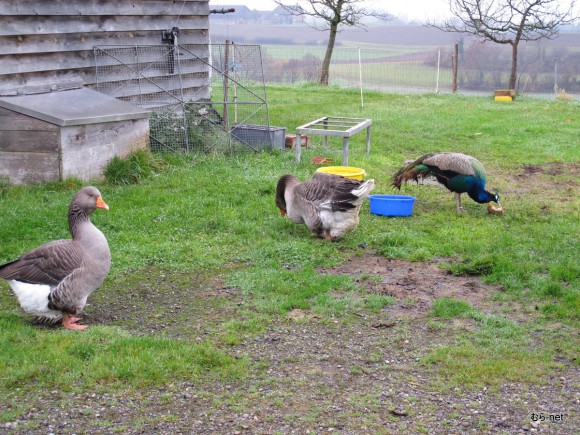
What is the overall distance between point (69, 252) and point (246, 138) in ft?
25.1

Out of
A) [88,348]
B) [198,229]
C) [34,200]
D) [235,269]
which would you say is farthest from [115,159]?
[88,348]

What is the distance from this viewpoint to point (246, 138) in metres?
13.0

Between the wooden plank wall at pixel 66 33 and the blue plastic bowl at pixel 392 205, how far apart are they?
5.42 metres

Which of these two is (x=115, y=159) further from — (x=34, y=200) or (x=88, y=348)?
(x=88, y=348)

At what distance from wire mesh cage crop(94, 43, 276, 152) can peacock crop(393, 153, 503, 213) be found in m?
3.88

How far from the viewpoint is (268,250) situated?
7730 mm

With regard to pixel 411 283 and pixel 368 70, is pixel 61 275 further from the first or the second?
pixel 368 70

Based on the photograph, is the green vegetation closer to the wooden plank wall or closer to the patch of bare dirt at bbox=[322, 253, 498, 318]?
the patch of bare dirt at bbox=[322, 253, 498, 318]

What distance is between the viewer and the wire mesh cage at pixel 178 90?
1211 centimetres

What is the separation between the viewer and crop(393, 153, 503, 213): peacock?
9391mm

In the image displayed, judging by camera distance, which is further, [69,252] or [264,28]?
[264,28]

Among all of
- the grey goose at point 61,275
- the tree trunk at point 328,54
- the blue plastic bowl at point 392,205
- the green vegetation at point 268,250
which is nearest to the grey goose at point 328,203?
the green vegetation at point 268,250

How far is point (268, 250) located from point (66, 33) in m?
5.81

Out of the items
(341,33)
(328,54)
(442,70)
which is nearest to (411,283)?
(328,54)
